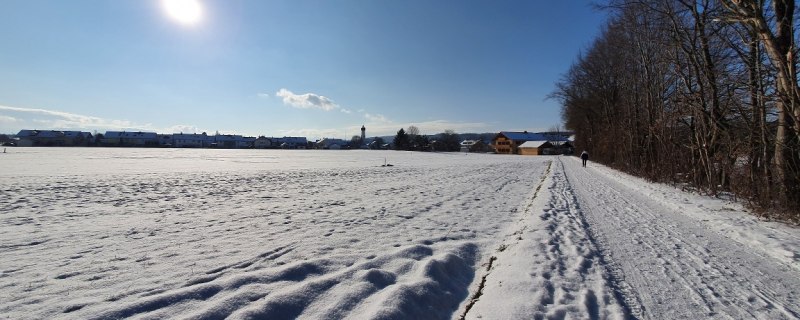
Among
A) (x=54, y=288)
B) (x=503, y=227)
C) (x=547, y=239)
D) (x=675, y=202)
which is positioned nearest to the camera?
(x=54, y=288)

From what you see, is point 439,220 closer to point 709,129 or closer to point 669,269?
point 669,269

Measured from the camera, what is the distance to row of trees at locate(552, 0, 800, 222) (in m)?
8.20

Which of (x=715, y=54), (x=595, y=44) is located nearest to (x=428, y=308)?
(x=715, y=54)

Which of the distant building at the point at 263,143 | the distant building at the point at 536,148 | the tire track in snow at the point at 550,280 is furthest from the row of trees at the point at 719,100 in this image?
the distant building at the point at 263,143

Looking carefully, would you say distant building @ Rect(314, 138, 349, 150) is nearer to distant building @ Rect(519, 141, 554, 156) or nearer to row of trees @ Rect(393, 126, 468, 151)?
row of trees @ Rect(393, 126, 468, 151)

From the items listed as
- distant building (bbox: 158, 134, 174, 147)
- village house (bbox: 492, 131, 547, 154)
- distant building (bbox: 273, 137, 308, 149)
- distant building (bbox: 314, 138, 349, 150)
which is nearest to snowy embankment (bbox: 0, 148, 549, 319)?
village house (bbox: 492, 131, 547, 154)

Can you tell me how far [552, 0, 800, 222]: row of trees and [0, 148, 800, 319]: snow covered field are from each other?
1281 mm

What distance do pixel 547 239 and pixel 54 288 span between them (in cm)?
664

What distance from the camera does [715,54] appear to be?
1359cm

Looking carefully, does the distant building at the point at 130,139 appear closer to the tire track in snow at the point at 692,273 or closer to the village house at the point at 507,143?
the village house at the point at 507,143

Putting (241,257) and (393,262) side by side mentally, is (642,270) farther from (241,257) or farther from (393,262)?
(241,257)

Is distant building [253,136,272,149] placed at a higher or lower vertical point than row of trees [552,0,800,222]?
lower

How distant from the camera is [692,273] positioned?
16.0 ft

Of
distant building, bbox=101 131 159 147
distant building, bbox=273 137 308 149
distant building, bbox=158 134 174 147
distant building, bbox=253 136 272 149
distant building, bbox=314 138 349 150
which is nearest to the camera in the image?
distant building, bbox=101 131 159 147
